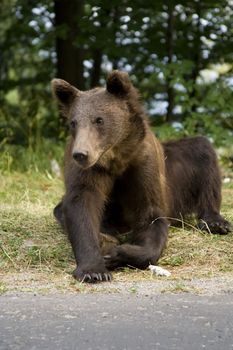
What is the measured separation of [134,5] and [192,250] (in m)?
5.55

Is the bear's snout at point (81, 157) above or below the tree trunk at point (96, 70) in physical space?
above

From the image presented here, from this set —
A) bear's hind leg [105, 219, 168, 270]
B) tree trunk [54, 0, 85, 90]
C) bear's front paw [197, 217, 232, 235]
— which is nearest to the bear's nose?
bear's hind leg [105, 219, 168, 270]

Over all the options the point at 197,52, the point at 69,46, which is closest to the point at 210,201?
the point at 197,52

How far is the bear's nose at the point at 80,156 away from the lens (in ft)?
17.0

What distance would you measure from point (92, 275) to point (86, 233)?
1.41 ft

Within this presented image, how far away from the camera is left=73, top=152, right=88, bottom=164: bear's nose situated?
17.0 ft

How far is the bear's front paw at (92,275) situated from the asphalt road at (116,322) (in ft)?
1.18

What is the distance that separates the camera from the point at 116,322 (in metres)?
4.02

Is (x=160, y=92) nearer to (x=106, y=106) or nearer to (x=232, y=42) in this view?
(x=232, y=42)

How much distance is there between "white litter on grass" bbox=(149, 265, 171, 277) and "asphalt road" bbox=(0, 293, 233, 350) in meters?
0.62

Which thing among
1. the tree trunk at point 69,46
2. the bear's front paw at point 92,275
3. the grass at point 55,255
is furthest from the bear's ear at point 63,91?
the tree trunk at point 69,46

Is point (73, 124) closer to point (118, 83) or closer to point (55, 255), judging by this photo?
point (118, 83)

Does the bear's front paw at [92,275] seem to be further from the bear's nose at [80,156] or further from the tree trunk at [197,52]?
the tree trunk at [197,52]

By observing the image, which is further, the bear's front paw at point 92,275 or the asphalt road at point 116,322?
the bear's front paw at point 92,275
